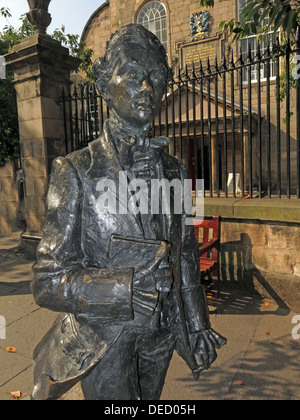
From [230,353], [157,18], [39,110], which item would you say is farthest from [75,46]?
[230,353]

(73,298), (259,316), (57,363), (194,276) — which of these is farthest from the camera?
(259,316)

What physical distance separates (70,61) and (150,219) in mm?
6271

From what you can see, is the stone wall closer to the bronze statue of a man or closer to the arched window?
the bronze statue of a man

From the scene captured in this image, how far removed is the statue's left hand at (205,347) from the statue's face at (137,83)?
1096mm

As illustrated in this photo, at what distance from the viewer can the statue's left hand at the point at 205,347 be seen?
5.35 ft

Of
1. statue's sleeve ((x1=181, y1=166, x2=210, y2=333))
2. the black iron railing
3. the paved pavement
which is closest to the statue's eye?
statue's sleeve ((x1=181, y1=166, x2=210, y2=333))

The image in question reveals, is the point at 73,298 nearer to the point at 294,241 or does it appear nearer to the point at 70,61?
the point at 294,241

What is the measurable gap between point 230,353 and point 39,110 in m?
5.59

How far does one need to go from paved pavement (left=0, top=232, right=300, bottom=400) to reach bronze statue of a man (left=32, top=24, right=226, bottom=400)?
1.11 ft

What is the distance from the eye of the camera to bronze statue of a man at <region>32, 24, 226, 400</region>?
4.28 feet

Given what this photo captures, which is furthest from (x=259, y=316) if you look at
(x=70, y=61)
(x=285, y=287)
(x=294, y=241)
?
(x=70, y=61)

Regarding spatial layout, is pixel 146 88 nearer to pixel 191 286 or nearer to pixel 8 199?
pixel 191 286

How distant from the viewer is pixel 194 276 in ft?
5.71

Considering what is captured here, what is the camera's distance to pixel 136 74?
1464mm
